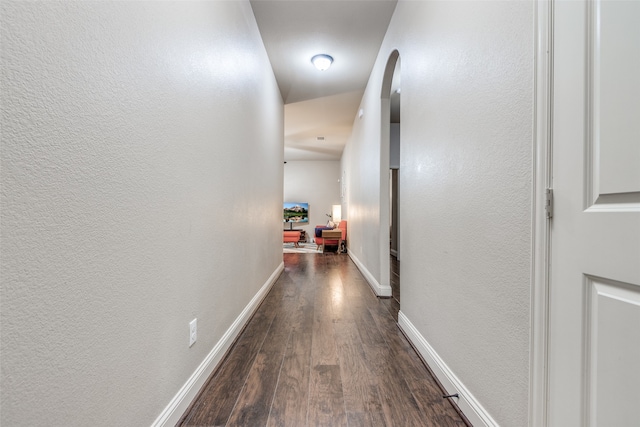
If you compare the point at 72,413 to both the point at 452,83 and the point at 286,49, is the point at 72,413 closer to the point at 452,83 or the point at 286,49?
the point at 452,83

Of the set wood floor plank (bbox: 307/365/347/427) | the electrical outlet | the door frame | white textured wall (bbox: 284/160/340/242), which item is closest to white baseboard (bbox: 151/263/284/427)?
the electrical outlet

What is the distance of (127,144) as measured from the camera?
0.93 m

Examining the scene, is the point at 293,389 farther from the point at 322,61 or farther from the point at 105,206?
the point at 322,61

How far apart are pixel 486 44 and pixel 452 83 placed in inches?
11.3

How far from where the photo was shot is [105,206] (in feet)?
2.76

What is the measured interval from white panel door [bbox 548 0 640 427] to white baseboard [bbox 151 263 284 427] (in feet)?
4.47

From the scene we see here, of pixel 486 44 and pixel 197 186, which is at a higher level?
pixel 486 44

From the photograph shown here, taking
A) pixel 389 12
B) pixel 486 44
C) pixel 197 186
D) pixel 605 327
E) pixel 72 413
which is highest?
pixel 389 12

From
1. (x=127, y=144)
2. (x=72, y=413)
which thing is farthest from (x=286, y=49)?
(x=72, y=413)

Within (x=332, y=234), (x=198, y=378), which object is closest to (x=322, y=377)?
(x=198, y=378)

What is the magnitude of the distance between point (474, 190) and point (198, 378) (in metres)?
1.59

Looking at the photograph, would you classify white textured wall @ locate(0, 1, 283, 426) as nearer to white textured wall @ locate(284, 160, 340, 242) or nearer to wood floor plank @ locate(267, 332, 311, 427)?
wood floor plank @ locate(267, 332, 311, 427)

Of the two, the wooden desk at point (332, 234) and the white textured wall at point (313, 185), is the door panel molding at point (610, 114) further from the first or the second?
the white textured wall at point (313, 185)

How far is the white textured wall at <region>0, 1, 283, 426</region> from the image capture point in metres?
0.62
